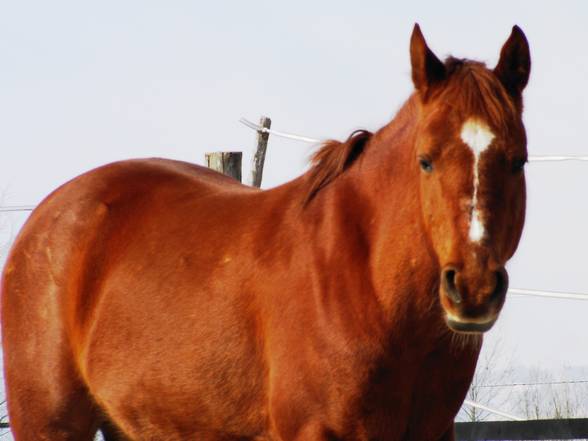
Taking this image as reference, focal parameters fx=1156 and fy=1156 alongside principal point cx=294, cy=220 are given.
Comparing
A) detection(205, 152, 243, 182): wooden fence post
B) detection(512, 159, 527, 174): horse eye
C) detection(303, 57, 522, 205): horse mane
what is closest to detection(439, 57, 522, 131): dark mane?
detection(303, 57, 522, 205): horse mane

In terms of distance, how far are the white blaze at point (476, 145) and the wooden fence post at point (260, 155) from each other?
4290mm

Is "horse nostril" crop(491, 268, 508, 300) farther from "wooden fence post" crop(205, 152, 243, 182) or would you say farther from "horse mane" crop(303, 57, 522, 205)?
"wooden fence post" crop(205, 152, 243, 182)

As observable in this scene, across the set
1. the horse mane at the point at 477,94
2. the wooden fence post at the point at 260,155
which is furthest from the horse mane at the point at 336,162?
the wooden fence post at the point at 260,155

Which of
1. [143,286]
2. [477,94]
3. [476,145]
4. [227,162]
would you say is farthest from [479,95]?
[227,162]

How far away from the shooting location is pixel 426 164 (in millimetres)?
3637

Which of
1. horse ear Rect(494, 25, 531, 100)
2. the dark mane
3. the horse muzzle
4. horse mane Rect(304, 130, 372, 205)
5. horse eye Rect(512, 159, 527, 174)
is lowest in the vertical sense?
the horse muzzle

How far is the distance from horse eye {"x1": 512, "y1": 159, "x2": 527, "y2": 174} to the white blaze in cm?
13

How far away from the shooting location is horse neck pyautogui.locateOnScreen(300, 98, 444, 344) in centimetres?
384

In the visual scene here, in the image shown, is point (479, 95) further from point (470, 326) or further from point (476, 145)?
point (470, 326)

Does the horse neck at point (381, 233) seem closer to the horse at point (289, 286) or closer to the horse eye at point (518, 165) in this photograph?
the horse at point (289, 286)

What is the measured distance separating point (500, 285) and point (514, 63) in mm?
867

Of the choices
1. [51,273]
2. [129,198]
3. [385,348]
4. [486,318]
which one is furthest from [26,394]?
[486,318]

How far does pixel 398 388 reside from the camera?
3.81 m

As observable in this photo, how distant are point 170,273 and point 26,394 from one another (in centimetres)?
96
